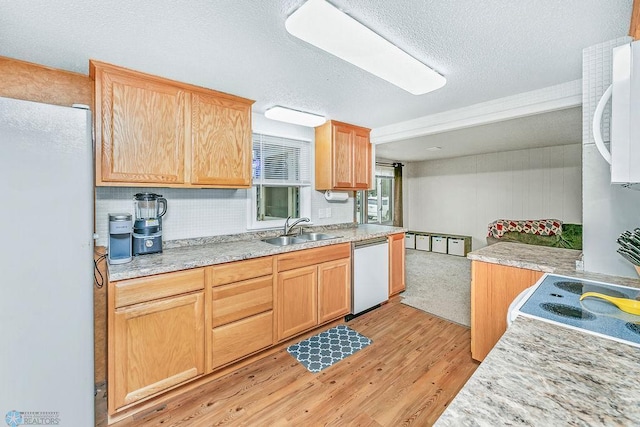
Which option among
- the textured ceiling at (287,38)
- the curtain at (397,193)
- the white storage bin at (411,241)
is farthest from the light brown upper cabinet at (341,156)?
the white storage bin at (411,241)

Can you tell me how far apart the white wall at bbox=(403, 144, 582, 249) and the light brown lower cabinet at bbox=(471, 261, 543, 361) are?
4.55 meters

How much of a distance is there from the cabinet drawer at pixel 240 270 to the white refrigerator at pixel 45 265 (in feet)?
2.42

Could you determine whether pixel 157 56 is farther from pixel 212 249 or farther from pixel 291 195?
pixel 291 195

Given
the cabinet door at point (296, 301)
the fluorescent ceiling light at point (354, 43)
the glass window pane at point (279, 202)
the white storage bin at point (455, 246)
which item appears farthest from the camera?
the white storage bin at point (455, 246)

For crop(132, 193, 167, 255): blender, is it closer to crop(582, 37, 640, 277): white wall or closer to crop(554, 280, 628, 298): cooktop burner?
crop(554, 280, 628, 298): cooktop burner

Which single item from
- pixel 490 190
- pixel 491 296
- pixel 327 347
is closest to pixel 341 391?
pixel 327 347

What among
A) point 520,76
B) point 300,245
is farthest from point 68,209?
point 520,76

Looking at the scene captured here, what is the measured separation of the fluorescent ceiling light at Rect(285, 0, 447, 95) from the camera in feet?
4.48

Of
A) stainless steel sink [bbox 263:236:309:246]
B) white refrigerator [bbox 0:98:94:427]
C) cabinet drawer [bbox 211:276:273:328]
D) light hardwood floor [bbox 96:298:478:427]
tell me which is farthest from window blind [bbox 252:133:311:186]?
light hardwood floor [bbox 96:298:478:427]

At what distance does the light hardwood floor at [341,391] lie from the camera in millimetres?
1724

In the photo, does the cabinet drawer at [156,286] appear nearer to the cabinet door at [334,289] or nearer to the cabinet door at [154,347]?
the cabinet door at [154,347]

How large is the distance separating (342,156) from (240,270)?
199 centimetres

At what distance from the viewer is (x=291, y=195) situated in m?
3.55

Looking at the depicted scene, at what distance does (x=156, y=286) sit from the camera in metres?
1.81
